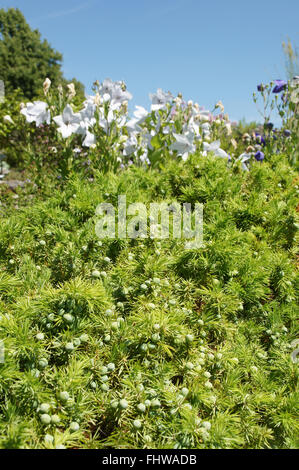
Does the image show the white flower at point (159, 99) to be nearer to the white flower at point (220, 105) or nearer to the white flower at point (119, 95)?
the white flower at point (119, 95)

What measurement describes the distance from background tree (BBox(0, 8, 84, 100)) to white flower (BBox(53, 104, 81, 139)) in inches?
1001

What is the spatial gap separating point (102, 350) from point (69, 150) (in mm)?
2381

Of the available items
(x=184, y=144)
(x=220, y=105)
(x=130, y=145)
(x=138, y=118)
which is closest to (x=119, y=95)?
(x=138, y=118)

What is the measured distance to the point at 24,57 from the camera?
2855cm

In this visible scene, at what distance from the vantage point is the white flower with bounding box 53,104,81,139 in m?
3.31

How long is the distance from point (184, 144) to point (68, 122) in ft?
3.81

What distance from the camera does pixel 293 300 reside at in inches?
91.8

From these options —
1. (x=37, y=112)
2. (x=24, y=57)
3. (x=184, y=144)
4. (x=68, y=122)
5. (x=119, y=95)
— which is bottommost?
(x=184, y=144)

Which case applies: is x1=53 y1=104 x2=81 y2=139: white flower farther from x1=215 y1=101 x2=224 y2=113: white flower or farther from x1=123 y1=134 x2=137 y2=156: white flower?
x1=215 y1=101 x2=224 y2=113: white flower

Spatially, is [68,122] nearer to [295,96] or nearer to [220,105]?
[220,105]

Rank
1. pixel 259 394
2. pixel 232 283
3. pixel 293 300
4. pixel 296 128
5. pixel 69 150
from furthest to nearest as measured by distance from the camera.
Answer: pixel 296 128 → pixel 69 150 → pixel 293 300 → pixel 232 283 → pixel 259 394

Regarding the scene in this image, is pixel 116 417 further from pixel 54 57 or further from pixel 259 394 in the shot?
pixel 54 57
